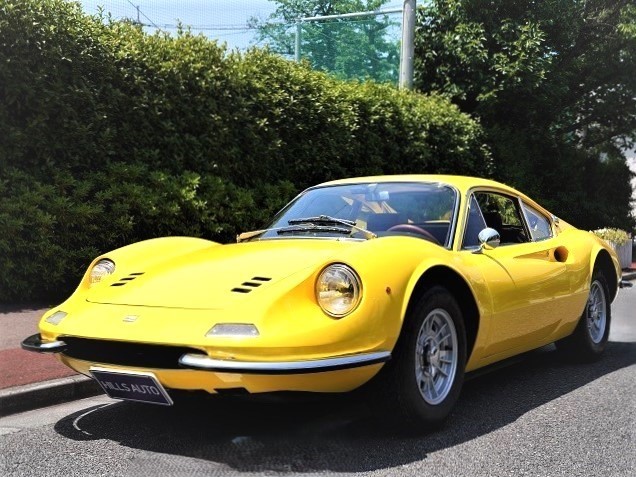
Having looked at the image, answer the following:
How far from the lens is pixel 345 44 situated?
15219mm

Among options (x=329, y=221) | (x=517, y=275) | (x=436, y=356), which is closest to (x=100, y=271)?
(x=329, y=221)

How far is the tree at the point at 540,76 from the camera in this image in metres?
15.9

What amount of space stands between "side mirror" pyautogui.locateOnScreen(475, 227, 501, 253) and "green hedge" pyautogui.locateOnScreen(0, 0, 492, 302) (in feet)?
15.2

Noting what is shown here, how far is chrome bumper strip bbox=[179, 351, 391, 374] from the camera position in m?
3.30

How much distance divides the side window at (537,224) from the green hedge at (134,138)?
4.30 meters

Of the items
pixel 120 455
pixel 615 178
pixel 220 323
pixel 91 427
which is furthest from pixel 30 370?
pixel 615 178

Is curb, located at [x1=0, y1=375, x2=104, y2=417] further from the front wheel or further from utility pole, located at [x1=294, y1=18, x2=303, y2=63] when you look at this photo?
utility pole, located at [x1=294, y1=18, x2=303, y2=63]

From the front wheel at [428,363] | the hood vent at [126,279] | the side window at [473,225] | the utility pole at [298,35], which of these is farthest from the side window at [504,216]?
the utility pole at [298,35]

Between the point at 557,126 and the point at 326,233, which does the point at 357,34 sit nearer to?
the point at 557,126

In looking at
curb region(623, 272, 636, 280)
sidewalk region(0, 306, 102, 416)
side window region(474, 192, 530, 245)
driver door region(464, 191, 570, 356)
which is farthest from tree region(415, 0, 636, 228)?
sidewalk region(0, 306, 102, 416)

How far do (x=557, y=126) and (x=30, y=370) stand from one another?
16.8m

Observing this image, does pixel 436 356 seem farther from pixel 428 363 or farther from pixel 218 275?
pixel 218 275

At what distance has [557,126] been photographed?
63.2 feet

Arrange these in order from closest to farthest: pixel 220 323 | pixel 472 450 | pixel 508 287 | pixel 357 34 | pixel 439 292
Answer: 1. pixel 220 323
2. pixel 472 450
3. pixel 439 292
4. pixel 508 287
5. pixel 357 34
